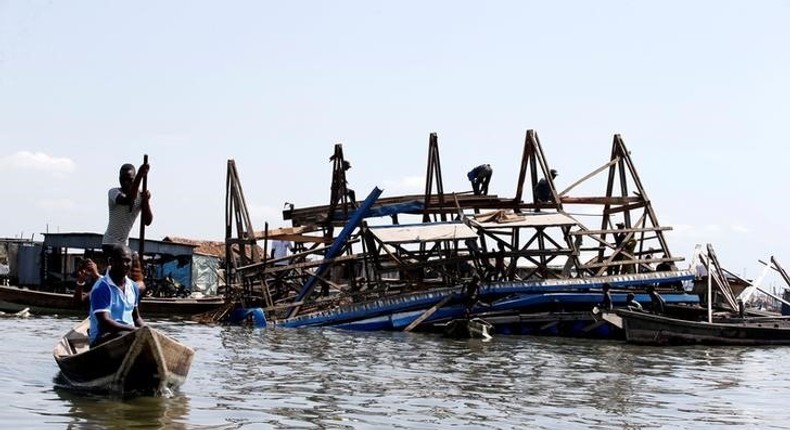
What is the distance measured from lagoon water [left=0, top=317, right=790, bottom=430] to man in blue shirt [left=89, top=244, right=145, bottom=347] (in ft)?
2.26

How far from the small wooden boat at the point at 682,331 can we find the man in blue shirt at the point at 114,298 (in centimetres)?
1229

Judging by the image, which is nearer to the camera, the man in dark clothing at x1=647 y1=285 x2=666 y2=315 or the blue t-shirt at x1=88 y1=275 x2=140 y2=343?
the blue t-shirt at x1=88 y1=275 x2=140 y2=343

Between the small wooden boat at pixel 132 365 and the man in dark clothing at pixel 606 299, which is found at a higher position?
the man in dark clothing at pixel 606 299

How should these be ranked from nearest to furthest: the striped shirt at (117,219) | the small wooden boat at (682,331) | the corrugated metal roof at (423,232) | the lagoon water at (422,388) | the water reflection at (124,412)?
1. the water reflection at (124,412)
2. the lagoon water at (422,388)
3. the striped shirt at (117,219)
4. the small wooden boat at (682,331)
5. the corrugated metal roof at (423,232)

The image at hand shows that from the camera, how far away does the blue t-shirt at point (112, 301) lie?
9609 mm

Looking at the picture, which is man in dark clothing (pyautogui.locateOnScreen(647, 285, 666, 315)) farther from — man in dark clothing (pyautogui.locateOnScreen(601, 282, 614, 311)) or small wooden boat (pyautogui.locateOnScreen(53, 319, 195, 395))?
small wooden boat (pyautogui.locateOnScreen(53, 319, 195, 395))

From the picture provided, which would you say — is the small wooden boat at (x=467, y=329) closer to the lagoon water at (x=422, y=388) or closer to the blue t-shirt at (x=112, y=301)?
the lagoon water at (x=422, y=388)

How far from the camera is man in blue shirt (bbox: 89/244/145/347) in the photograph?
9.58 metres

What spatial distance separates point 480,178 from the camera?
25.9 metres

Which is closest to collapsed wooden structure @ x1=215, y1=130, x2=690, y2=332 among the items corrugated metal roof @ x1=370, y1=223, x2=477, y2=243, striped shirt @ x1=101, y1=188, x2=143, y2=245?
corrugated metal roof @ x1=370, y1=223, x2=477, y2=243

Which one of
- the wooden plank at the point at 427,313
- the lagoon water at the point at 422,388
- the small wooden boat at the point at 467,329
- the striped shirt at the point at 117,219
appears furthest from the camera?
the wooden plank at the point at 427,313

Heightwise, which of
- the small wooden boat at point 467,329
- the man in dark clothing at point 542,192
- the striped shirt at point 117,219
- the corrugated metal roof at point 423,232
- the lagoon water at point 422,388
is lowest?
the lagoon water at point 422,388

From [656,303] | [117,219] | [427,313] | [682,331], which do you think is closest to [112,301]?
[117,219]

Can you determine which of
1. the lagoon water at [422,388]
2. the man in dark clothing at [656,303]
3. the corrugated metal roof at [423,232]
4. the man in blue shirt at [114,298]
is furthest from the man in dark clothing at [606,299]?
the man in blue shirt at [114,298]
